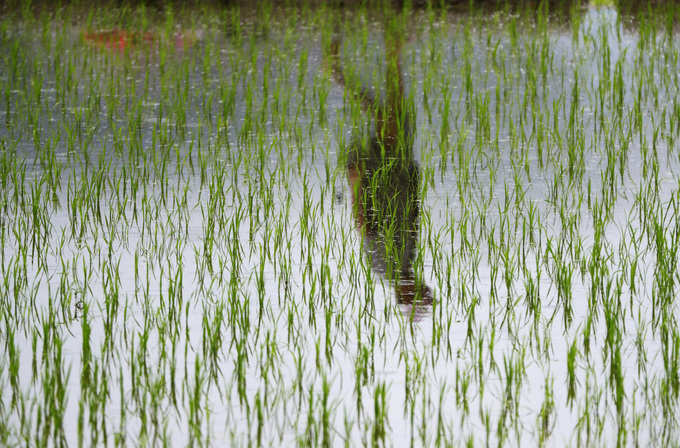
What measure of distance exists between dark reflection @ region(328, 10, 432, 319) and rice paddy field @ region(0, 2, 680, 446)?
2 centimetres

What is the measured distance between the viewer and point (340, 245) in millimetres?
3664

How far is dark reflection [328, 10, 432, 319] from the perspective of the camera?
10.9ft

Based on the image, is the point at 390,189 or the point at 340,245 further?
the point at 390,189

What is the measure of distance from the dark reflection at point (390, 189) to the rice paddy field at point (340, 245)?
0.02m

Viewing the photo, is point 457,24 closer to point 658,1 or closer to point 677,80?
point 658,1

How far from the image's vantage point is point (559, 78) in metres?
6.13

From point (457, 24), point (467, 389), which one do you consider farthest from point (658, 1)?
point (467, 389)

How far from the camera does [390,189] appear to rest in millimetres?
4254

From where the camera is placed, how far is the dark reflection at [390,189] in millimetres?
3309

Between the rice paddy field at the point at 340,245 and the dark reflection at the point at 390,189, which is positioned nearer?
the rice paddy field at the point at 340,245

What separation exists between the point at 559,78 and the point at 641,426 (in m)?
4.01

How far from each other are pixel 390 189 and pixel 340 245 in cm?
65

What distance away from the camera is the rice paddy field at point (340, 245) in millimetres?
2445

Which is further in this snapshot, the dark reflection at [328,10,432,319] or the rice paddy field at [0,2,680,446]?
the dark reflection at [328,10,432,319]
